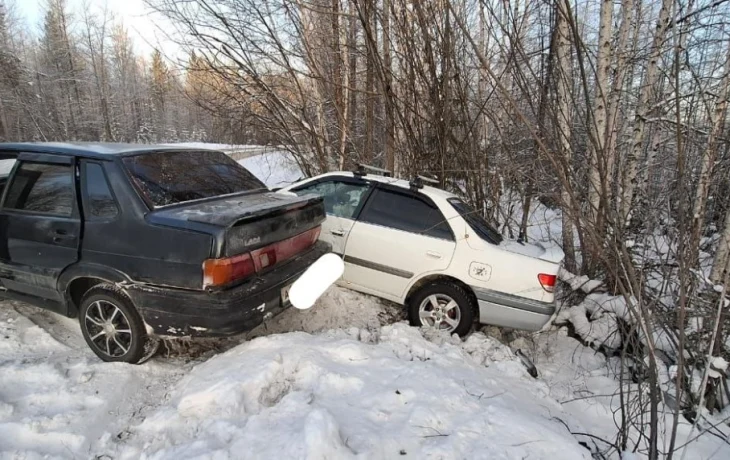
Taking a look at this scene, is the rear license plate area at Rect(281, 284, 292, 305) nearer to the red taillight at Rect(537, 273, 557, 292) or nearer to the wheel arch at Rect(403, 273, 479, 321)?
the wheel arch at Rect(403, 273, 479, 321)

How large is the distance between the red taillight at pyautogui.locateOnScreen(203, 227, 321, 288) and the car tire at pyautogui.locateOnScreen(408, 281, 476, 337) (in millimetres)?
1333

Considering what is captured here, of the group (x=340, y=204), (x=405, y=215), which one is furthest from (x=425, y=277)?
(x=340, y=204)

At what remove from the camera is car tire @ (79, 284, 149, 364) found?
285cm

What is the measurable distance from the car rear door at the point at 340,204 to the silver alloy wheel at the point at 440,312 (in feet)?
3.42

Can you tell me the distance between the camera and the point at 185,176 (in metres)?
3.23

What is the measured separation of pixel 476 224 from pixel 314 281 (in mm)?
1833

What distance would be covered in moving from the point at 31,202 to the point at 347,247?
274cm

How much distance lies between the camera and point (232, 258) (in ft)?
8.61

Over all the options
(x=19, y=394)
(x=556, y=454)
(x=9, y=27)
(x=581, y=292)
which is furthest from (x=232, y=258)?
(x=9, y=27)

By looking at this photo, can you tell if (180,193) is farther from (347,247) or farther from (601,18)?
(601,18)

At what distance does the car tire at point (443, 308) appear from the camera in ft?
12.7

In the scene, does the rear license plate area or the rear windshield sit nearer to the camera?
the rear windshield

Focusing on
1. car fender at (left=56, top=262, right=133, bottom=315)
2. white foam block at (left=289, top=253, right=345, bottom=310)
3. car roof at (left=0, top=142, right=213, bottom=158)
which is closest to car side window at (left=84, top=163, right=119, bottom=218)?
car roof at (left=0, top=142, right=213, bottom=158)

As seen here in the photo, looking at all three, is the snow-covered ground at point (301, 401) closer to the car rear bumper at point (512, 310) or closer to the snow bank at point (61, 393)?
the snow bank at point (61, 393)
